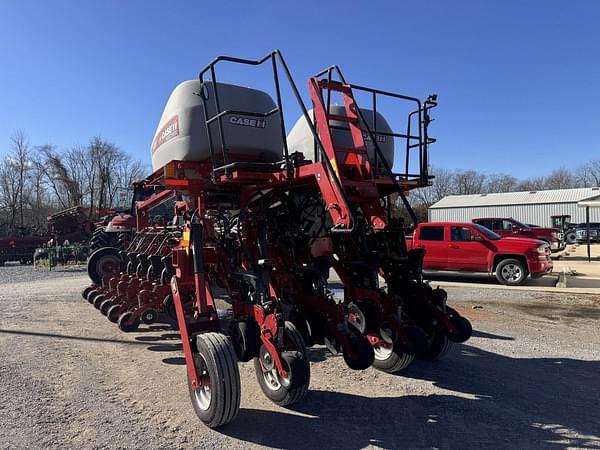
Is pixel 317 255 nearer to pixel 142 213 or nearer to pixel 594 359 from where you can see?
pixel 594 359

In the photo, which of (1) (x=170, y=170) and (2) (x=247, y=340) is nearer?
(2) (x=247, y=340)

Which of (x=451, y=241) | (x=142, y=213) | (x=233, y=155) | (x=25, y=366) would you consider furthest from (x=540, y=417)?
(x=451, y=241)

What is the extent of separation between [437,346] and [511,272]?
8870 millimetres

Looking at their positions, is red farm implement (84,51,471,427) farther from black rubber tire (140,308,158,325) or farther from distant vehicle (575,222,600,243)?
distant vehicle (575,222,600,243)

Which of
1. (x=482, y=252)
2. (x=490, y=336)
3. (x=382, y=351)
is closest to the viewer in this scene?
(x=382, y=351)

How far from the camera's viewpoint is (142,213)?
978cm

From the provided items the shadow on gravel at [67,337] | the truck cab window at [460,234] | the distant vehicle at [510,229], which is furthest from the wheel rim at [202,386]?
the distant vehicle at [510,229]

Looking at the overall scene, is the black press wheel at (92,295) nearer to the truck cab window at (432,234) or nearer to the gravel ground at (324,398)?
the gravel ground at (324,398)

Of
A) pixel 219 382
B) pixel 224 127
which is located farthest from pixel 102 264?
pixel 219 382

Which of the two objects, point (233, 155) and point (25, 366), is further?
point (25, 366)

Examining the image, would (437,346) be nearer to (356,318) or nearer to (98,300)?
(356,318)

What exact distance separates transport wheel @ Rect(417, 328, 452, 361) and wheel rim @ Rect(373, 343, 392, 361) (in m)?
→ 0.43

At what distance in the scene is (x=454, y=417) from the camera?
4.27 m

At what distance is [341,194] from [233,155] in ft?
6.06
